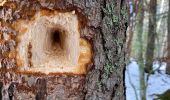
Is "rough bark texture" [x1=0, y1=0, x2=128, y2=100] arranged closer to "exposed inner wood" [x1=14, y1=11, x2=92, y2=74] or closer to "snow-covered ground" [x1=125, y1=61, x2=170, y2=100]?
"exposed inner wood" [x1=14, y1=11, x2=92, y2=74]

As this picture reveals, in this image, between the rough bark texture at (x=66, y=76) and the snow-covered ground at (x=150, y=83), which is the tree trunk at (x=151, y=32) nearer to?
the snow-covered ground at (x=150, y=83)

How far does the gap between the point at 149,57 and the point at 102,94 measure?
23.5ft

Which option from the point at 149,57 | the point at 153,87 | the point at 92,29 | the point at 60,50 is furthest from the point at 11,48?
the point at 149,57

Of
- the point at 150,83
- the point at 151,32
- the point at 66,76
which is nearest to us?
the point at 66,76

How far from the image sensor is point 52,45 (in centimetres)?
114

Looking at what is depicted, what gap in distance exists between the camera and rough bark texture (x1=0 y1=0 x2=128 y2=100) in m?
1.09

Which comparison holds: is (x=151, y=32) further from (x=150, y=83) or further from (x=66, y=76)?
(x=66, y=76)

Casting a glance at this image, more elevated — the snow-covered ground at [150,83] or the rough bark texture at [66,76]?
the rough bark texture at [66,76]

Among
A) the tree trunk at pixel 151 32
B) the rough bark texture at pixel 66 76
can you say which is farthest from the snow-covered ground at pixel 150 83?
the rough bark texture at pixel 66 76

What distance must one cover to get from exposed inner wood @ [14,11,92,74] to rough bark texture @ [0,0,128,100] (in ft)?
0.07

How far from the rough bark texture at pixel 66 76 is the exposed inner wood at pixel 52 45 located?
22 mm

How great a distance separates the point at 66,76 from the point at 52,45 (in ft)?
0.39

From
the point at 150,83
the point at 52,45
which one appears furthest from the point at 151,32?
the point at 52,45

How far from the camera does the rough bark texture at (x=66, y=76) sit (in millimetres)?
1091
